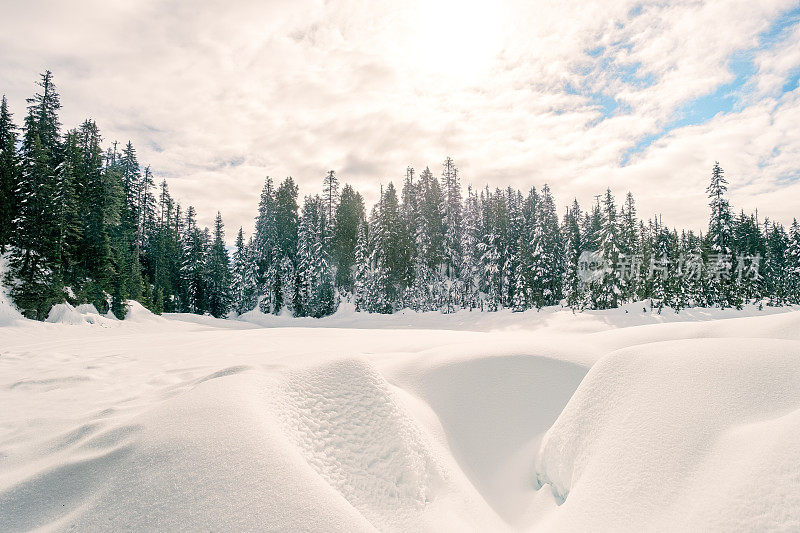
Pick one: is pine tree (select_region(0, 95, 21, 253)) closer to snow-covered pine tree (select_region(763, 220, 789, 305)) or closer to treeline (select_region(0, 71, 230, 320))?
treeline (select_region(0, 71, 230, 320))

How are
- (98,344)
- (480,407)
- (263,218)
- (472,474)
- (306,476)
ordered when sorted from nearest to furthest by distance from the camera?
(306,476) → (472,474) → (480,407) → (98,344) → (263,218)

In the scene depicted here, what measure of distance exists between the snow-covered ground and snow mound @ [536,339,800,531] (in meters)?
0.01

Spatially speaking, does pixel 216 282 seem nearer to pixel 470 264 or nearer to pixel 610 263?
pixel 470 264

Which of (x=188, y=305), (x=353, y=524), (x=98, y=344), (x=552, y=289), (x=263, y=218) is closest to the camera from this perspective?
(x=353, y=524)

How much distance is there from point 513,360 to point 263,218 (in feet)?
171

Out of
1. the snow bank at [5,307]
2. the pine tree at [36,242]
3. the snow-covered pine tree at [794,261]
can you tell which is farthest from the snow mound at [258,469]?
the snow-covered pine tree at [794,261]

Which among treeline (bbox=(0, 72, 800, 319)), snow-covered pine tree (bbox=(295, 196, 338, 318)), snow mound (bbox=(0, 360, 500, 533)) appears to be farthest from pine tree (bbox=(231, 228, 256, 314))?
snow mound (bbox=(0, 360, 500, 533))

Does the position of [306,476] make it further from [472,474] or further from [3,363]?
[3,363]

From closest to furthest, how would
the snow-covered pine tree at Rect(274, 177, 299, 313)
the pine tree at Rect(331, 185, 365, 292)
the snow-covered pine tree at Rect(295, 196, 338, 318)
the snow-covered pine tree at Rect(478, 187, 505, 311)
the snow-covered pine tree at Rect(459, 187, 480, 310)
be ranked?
the snow-covered pine tree at Rect(478, 187, 505, 311)
the snow-covered pine tree at Rect(459, 187, 480, 310)
the snow-covered pine tree at Rect(295, 196, 338, 318)
the snow-covered pine tree at Rect(274, 177, 299, 313)
the pine tree at Rect(331, 185, 365, 292)

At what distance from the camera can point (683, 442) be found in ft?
10.2

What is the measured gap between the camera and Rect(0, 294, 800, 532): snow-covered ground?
2582 millimetres

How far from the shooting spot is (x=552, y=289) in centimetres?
4138

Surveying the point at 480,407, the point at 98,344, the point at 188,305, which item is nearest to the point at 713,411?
the point at 480,407

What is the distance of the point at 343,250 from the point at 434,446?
47.3m
